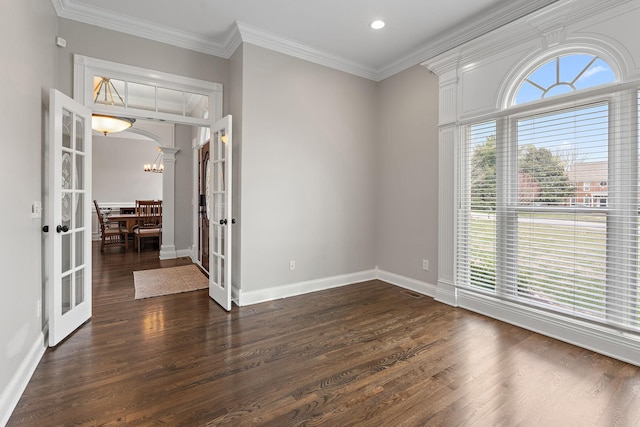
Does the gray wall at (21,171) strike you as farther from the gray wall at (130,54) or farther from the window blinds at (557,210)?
the window blinds at (557,210)

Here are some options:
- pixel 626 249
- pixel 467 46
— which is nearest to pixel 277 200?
pixel 467 46

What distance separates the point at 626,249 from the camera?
2.34 meters

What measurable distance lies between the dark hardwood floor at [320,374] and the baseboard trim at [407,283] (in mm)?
515

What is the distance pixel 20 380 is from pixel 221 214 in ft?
6.74

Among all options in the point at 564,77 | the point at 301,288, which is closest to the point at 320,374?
the point at 301,288

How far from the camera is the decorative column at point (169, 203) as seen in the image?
20.2ft

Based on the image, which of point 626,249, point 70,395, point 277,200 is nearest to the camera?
point 70,395

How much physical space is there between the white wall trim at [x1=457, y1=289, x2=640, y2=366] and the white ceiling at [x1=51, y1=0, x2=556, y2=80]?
108 inches

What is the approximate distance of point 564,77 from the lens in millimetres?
2686

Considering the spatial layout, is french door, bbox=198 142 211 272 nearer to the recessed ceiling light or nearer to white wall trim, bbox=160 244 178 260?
white wall trim, bbox=160 244 178 260

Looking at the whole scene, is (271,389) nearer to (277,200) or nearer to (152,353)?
(152,353)

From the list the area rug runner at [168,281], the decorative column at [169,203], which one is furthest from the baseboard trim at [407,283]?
the decorative column at [169,203]

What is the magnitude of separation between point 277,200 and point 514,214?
251 centimetres

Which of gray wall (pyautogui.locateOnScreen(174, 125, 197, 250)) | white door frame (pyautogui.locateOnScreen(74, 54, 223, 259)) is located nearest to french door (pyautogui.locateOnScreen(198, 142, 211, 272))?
gray wall (pyautogui.locateOnScreen(174, 125, 197, 250))
